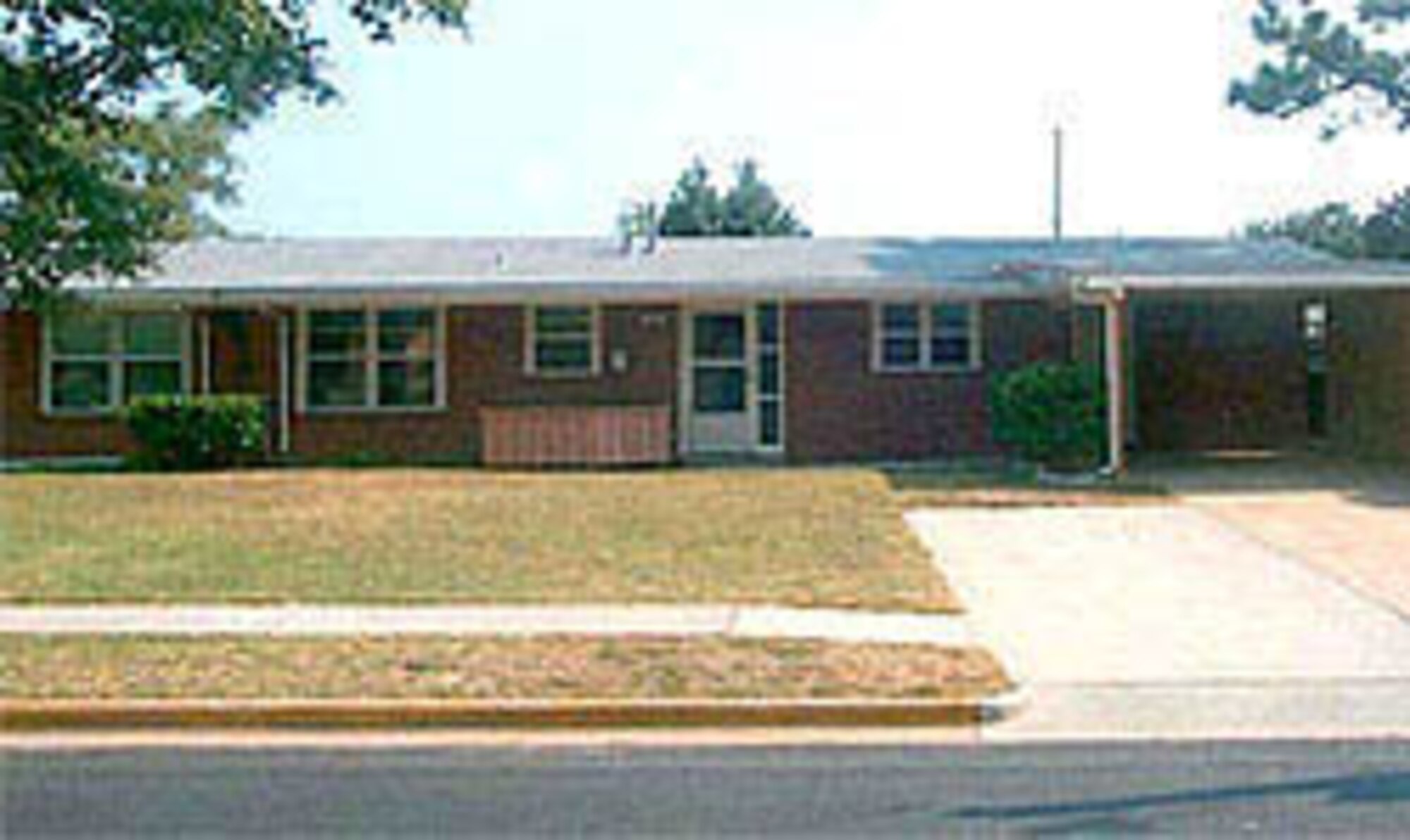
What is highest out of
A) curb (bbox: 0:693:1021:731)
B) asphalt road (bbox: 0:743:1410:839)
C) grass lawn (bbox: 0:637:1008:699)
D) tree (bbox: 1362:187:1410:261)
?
tree (bbox: 1362:187:1410:261)

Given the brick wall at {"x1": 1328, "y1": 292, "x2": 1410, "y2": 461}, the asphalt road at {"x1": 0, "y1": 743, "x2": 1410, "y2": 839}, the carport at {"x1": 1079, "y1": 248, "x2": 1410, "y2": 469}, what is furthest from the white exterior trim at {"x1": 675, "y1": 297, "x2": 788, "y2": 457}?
the asphalt road at {"x1": 0, "y1": 743, "x2": 1410, "y2": 839}

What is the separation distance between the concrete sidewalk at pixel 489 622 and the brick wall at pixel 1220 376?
1479 centimetres

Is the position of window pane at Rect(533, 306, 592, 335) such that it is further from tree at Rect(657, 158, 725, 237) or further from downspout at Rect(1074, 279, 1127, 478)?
tree at Rect(657, 158, 725, 237)

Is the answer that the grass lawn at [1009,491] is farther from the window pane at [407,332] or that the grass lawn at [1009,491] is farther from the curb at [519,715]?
the curb at [519,715]

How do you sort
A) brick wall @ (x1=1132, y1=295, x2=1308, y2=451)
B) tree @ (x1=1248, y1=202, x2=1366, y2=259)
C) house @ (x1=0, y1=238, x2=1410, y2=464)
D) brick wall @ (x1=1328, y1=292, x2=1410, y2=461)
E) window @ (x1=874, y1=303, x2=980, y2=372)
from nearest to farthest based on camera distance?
brick wall @ (x1=1328, y1=292, x2=1410, y2=461) → house @ (x1=0, y1=238, x2=1410, y2=464) → window @ (x1=874, y1=303, x2=980, y2=372) → brick wall @ (x1=1132, y1=295, x2=1308, y2=451) → tree @ (x1=1248, y1=202, x2=1366, y2=259)

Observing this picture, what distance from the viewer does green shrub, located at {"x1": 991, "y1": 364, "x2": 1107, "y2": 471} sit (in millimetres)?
20438

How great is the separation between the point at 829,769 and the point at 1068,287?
13.7m

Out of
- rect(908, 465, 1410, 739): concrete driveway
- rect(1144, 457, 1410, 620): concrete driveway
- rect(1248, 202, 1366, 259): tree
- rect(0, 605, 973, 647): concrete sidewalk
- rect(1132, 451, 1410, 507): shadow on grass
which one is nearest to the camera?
rect(908, 465, 1410, 739): concrete driveway

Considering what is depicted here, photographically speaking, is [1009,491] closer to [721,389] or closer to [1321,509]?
Answer: [1321,509]

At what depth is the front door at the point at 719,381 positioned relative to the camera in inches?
945

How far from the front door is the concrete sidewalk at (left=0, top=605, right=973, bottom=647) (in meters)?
12.5

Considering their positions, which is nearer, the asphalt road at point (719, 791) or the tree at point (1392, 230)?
the asphalt road at point (719, 791)

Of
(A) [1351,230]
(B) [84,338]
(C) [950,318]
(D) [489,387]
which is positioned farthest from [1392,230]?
(B) [84,338]

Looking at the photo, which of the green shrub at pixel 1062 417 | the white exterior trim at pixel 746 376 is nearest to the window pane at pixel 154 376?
the white exterior trim at pixel 746 376
